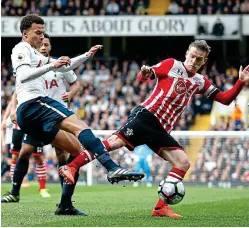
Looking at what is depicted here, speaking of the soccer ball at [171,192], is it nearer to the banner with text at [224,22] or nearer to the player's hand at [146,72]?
the player's hand at [146,72]

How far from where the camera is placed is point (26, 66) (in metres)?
9.35

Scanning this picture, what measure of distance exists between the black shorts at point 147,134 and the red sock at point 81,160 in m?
0.59

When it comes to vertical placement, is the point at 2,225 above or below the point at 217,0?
below

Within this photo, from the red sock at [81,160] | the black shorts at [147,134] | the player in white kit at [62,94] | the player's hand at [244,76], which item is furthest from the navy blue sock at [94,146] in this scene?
the player's hand at [244,76]

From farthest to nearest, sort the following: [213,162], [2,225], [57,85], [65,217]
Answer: [213,162] < [57,85] < [65,217] < [2,225]

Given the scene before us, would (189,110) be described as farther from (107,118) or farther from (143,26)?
(143,26)

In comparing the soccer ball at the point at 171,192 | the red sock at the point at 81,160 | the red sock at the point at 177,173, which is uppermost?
the red sock at the point at 81,160

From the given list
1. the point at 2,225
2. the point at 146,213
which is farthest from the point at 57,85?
the point at 2,225

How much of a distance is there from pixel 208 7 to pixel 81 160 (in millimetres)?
21444

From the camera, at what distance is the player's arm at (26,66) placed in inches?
358

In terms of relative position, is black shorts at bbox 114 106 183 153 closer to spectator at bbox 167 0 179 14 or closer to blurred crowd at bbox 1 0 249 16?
blurred crowd at bbox 1 0 249 16

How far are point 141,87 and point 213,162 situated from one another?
810 centimetres

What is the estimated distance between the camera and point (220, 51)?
32.8 meters

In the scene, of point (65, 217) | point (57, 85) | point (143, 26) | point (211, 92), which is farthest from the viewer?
point (143, 26)
